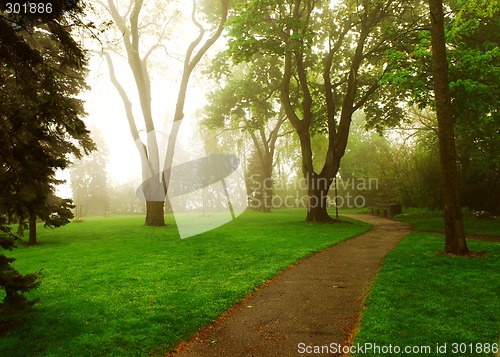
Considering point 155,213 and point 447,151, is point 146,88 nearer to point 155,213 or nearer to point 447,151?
point 155,213

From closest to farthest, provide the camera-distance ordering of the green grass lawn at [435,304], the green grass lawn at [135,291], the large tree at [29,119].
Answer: the large tree at [29,119] → the green grass lawn at [435,304] → the green grass lawn at [135,291]

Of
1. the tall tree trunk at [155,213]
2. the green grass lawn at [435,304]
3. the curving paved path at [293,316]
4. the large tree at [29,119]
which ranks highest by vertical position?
the large tree at [29,119]

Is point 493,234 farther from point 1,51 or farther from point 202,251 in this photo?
point 1,51

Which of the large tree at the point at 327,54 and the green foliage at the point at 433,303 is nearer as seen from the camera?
the green foliage at the point at 433,303

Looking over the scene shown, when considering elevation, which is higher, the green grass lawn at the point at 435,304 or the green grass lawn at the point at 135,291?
the green grass lawn at the point at 435,304

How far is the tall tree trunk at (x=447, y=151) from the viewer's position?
9.54m

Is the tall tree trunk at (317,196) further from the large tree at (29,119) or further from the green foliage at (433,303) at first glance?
the large tree at (29,119)

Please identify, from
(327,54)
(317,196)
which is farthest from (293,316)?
(327,54)

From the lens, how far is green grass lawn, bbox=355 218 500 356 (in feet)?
14.8

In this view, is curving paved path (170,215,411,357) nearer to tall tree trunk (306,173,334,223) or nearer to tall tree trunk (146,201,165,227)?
tall tree trunk (306,173,334,223)

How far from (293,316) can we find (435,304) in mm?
2517

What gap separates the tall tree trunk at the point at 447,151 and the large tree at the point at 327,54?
327 inches

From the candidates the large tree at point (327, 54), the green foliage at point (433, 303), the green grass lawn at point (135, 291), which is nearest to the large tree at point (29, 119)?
the green grass lawn at point (135, 291)

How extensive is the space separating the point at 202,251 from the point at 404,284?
7127 mm
